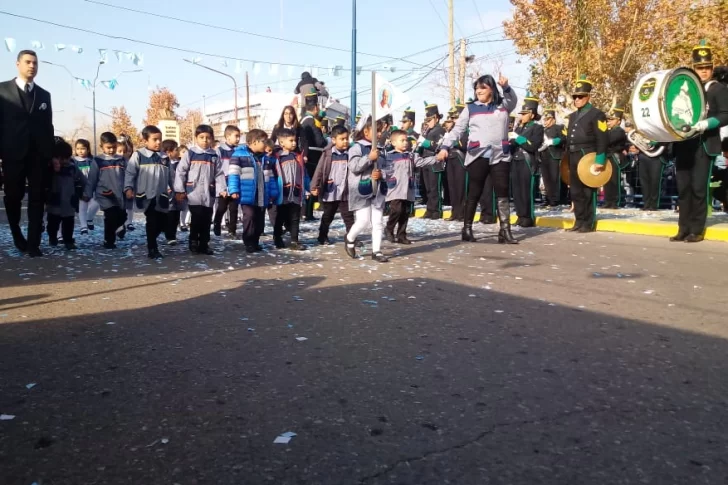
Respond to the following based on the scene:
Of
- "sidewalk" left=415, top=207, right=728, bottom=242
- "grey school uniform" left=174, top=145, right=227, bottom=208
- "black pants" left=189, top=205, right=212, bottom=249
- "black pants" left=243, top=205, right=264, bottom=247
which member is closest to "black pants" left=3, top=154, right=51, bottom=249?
"grey school uniform" left=174, top=145, right=227, bottom=208

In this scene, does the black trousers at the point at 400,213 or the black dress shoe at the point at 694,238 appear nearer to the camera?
the black dress shoe at the point at 694,238

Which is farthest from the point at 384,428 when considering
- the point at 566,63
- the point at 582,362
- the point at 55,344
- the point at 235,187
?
the point at 566,63

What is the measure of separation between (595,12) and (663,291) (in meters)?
24.2

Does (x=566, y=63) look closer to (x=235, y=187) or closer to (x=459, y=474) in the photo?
(x=235, y=187)

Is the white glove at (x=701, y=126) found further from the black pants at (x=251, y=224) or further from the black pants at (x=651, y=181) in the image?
the black pants at (x=651, y=181)

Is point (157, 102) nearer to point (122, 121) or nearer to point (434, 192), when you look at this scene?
point (122, 121)

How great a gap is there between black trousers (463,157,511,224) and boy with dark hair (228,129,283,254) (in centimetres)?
280

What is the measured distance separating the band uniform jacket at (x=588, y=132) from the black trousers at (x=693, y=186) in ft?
4.79

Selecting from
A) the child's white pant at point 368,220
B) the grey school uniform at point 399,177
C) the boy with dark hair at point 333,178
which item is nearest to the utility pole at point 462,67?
the grey school uniform at point 399,177

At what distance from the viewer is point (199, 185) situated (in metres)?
8.75

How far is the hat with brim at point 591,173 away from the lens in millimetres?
10172

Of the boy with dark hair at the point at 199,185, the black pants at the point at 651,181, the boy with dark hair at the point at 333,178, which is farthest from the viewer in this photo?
the black pants at the point at 651,181

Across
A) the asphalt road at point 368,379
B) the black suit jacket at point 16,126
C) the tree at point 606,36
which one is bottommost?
the asphalt road at point 368,379

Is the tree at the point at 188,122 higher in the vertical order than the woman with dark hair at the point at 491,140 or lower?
higher
